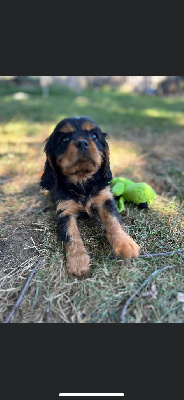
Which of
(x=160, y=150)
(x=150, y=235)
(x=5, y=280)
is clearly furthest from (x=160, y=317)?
(x=160, y=150)

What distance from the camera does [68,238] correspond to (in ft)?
9.31

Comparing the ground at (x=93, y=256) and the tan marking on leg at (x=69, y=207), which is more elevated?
the tan marking on leg at (x=69, y=207)

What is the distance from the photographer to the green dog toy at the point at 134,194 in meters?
3.42

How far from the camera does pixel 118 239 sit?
273 cm

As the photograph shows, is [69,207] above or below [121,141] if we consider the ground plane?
below

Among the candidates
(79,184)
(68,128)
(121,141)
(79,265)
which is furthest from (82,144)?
(121,141)

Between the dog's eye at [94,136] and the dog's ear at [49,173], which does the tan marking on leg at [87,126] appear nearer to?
the dog's eye at [94,136]

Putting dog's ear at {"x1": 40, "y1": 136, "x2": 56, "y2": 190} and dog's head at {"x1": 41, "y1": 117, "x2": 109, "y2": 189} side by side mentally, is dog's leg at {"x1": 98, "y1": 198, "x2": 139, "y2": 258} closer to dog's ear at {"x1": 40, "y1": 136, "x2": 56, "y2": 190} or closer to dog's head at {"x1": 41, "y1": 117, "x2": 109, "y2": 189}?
dog's head at {"x1": 41, "y1": 117, "x2": 109, "y2": 189}

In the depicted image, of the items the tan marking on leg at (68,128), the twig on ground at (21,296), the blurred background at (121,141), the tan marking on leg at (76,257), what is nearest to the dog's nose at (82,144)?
the tan marking on leg at (68,128)

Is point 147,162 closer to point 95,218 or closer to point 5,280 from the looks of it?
point 95,218

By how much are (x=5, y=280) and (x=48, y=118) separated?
25.3 feet

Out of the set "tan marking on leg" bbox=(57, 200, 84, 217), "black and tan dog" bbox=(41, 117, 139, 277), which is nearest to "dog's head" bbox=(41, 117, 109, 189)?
"black and tan dog" bbox=(41, 117, 139, 277)

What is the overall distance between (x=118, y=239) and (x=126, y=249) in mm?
160

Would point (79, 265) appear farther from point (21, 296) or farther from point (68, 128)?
point (68, 128)
